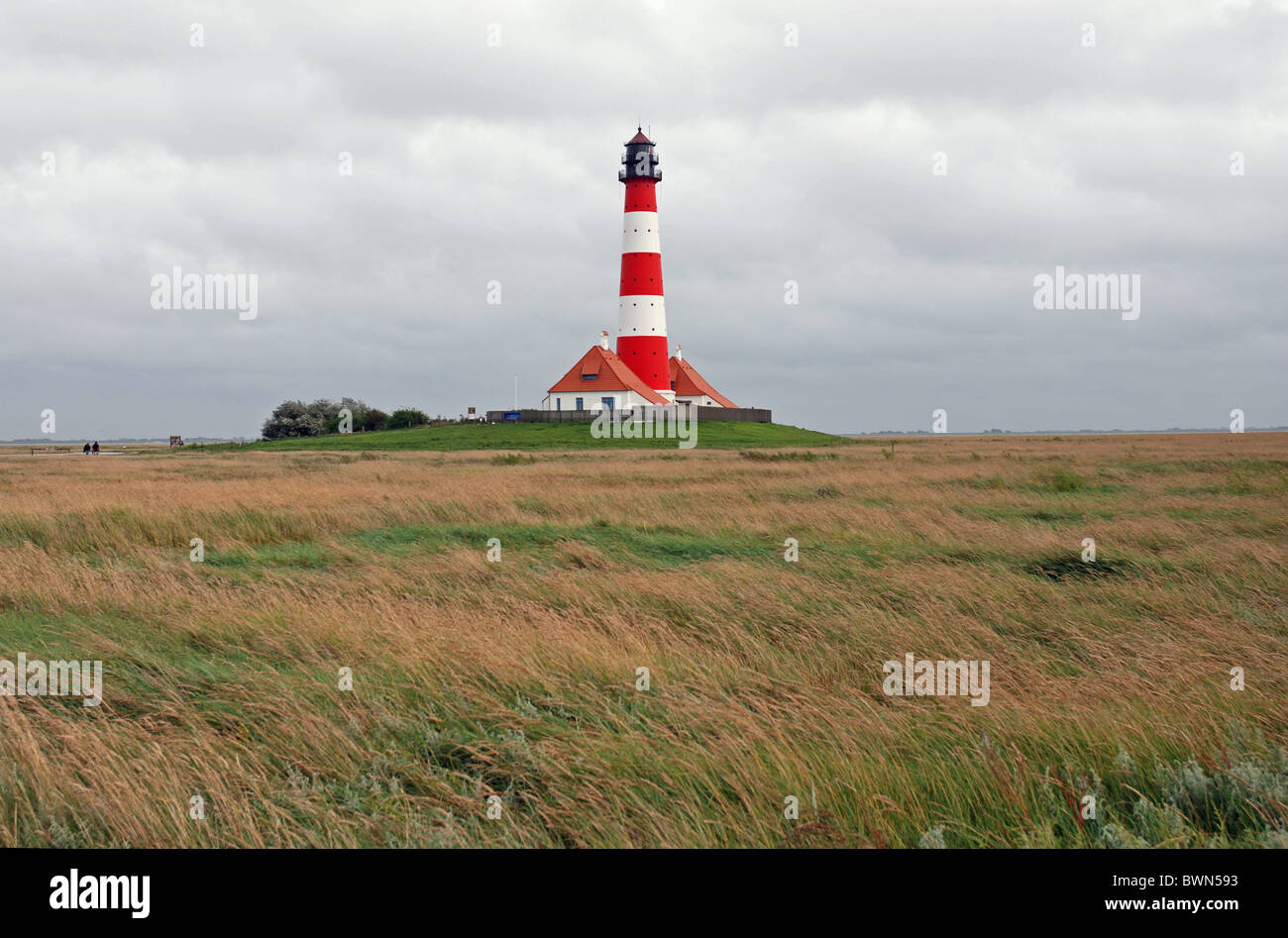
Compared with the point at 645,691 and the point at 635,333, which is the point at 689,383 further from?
the point at 645,691

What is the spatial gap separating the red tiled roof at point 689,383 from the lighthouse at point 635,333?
6957 millimetres

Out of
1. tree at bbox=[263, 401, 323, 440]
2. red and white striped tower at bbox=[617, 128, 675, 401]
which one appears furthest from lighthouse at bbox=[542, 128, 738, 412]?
tree at bbox=[263, 401, 323, 440]

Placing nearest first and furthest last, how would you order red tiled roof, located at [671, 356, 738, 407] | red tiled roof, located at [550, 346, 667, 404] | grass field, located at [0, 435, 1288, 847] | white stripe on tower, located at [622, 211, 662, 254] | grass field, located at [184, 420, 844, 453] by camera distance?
1. grass field, located at [0, 435, 1288, 847]
2. grass field, located at [184, 420, 844, 453]
3. white stripe on tower, located at [622, 211, 662, 254]
4. red tiled roof, located at [550, 346, 667, 404]
5. red tiled roof, located at [671, 356, 738, 407]

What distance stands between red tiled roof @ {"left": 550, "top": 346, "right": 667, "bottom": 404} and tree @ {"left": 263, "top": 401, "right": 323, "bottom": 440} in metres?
25.0

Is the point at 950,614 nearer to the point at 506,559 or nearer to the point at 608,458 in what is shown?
the point at 506,559

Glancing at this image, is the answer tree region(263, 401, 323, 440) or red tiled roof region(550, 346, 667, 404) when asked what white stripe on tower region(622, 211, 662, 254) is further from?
tree region(263, 401, 323, 440)

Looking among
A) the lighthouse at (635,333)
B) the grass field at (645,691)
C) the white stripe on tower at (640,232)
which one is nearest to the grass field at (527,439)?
the lighthouse at (635,333)

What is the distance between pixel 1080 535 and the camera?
12.6 meters

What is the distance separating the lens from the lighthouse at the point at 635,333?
6150 cm

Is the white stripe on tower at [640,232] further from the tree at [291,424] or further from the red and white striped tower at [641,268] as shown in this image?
the tree at [291,424]

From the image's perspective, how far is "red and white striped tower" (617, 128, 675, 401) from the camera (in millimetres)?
61406

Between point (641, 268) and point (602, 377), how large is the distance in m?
9.35
